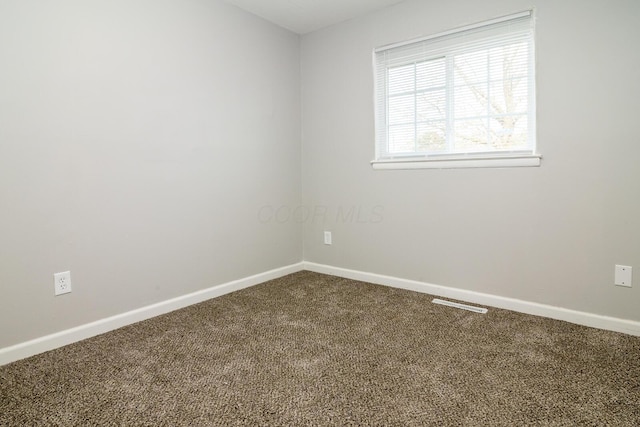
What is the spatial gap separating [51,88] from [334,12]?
2.02 metres

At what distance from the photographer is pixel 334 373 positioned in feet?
5.40

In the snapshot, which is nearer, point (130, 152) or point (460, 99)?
point (130, 152)

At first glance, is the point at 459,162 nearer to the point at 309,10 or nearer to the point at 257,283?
the point at 309,10

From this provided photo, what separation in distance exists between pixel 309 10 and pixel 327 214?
1647mm

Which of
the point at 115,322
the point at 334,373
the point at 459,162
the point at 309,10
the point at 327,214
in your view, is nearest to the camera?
the point at 334,373

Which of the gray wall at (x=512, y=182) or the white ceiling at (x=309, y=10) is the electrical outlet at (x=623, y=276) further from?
the white ceiling at (x=309, y=10)

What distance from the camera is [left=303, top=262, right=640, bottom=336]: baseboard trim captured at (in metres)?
2.10

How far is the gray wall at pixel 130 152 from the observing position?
1.84m

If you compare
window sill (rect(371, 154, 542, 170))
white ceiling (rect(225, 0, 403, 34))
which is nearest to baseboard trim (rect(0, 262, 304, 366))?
window sill (rect(371, 154, 542, 170))

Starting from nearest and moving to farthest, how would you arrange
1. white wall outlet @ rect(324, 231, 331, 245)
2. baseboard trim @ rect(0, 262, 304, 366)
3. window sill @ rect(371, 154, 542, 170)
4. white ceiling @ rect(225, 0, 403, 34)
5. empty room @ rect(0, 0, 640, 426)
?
1. empty room @ rect(0, 0, 640, 426)
2. baseboard trim @ rect(0, 262, 304, 366)
3. window sill @ rect(371, 154, 542, 170)
4. white ceiling @ rect(225, 0, 403, 34)
5. white wall outlet @ rect(324, 231, 331, 245)

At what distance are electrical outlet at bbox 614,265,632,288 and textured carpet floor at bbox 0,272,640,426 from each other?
287 mm

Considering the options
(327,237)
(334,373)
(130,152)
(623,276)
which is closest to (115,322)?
(130,152)

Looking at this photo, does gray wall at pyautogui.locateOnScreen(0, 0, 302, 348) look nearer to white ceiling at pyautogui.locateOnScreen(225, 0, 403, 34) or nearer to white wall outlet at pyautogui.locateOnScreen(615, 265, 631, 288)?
white ceiling at pyautogui.locateOnScreen(225, 0, 403, 34)

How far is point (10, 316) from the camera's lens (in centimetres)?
182
